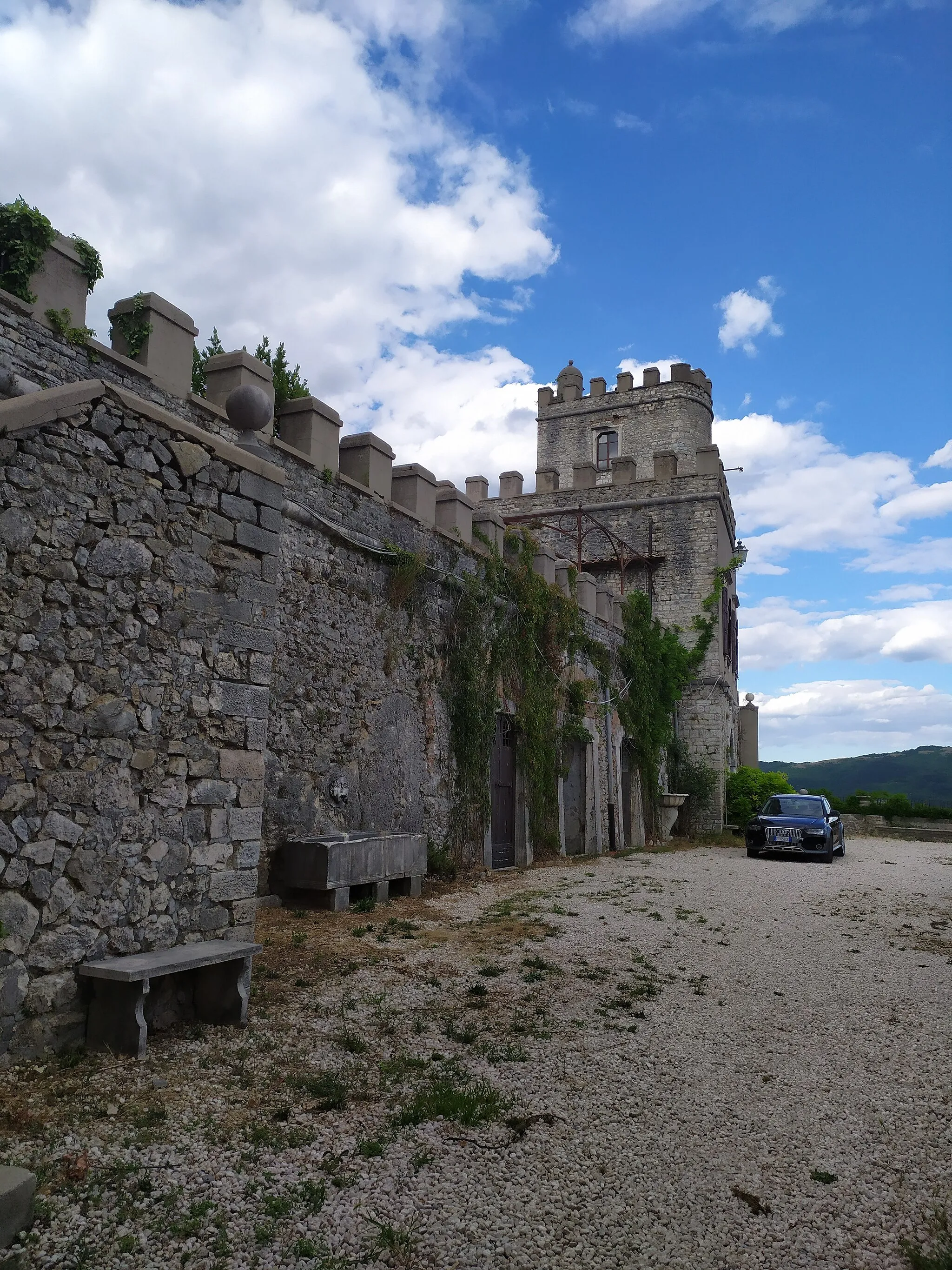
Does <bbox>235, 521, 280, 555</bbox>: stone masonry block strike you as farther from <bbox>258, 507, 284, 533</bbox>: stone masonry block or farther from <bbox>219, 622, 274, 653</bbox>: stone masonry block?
<bbox>219, 622, 274, 653</bbox>: stone masonry block

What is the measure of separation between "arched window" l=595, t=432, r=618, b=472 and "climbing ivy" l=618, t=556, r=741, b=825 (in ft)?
23.2

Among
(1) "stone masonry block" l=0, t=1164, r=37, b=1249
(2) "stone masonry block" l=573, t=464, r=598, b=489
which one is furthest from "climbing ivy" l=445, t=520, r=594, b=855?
(1) "stone masonry block" l=0, t=1164, r=37, b=1249

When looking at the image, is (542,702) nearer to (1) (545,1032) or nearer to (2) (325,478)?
(2) (325,478)

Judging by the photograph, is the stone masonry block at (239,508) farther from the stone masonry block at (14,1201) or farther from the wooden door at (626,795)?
the wooden door at (626,795)

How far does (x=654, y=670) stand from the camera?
18938mm

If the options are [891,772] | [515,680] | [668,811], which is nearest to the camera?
[515,680]

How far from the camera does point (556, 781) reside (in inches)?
548

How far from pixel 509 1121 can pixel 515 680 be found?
30.6 feet

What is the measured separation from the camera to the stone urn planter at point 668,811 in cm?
1894

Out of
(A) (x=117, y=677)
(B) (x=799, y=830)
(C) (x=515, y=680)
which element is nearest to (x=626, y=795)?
(B) (x=799, y=830)

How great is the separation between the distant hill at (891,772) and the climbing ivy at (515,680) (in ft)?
160

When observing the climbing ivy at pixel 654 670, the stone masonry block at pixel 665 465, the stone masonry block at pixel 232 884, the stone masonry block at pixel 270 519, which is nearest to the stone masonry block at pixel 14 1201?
the stone masonry block at pixel 232 884

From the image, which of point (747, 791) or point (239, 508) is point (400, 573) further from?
point (747, 791)

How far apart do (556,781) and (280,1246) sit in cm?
1149
